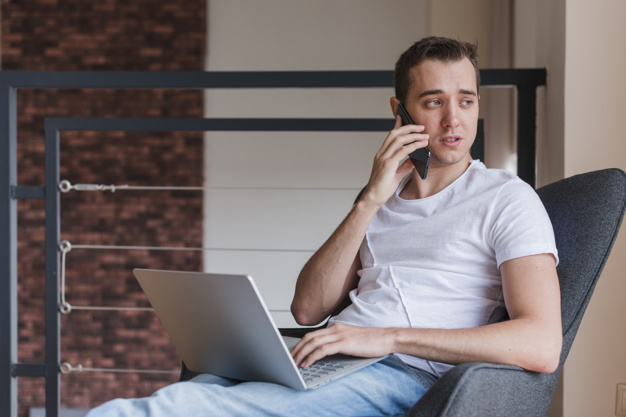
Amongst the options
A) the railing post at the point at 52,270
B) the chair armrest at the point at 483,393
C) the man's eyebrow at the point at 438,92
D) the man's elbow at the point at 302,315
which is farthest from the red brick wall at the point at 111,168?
the chair armrest at the point at 483,393

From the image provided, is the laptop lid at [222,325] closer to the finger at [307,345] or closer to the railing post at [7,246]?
the finger at [307,345]

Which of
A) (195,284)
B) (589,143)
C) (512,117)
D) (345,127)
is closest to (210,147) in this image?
(512,117)

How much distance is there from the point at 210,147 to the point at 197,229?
62 cm

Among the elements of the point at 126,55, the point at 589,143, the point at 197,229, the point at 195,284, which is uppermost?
the point at 126,55

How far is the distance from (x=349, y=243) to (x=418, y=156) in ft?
0.81

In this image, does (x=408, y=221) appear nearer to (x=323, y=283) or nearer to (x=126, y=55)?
(x=323, y=283)

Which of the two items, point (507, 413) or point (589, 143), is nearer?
point (507, 413)

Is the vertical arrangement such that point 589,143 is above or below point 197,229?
above

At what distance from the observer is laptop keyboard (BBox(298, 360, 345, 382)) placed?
4.05ft

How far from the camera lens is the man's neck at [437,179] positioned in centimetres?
154

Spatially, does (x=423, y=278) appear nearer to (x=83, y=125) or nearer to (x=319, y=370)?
(x=319, y=370)

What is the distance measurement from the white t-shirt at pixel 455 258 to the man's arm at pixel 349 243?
3.6 inches

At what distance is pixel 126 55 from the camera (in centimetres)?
512

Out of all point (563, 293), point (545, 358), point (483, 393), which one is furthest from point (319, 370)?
point (563, 293)
